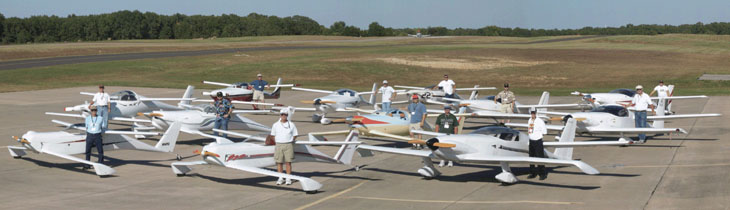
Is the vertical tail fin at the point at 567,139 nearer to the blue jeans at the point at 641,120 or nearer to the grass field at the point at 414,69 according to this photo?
the blue jeans at the point at 641,120

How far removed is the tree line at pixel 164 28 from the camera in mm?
136625

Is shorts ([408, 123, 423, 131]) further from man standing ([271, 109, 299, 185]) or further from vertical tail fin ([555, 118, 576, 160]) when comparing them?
man standing ([271, 109, 299, 185])

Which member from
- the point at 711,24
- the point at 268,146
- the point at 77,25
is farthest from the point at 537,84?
the point at 711,24

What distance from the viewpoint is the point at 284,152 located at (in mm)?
17516

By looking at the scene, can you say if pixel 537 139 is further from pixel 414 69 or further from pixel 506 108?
pixel 414 69

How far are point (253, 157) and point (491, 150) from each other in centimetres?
543

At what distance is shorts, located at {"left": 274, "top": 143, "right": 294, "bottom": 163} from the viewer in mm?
17500

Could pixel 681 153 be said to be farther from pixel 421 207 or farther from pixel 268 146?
pixel 268 146

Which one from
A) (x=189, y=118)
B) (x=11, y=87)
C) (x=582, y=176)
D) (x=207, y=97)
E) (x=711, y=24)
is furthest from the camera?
(x=711, y=24)

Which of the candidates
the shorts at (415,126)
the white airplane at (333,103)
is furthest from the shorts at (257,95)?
the shorts at (415,126)

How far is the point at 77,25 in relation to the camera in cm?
14312

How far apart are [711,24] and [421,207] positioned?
635 ft

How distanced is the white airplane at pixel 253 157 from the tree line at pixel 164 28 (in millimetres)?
124154

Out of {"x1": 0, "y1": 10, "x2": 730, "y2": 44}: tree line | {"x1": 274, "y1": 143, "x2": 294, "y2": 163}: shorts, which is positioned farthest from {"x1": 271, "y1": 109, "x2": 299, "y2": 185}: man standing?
{"x1": 0, "y1": 10, "x2": 730, "y2": 44}: tree line
